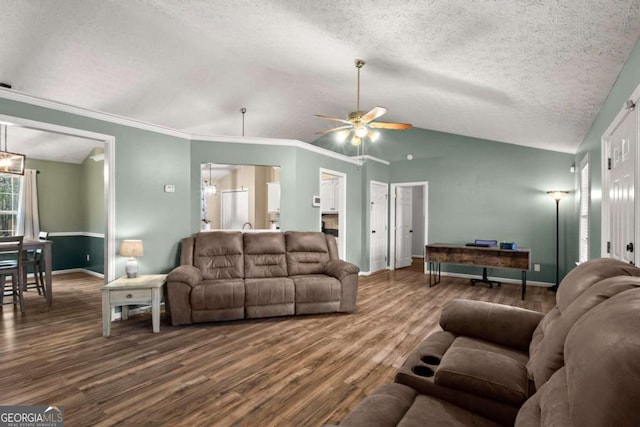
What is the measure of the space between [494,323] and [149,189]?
414 cm

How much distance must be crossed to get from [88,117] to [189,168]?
131 centimetres

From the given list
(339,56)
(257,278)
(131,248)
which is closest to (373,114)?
(339,56)

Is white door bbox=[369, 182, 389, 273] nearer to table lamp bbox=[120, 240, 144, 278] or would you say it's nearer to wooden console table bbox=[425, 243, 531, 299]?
wooden console table bbox=[425, 243, 531, 299]

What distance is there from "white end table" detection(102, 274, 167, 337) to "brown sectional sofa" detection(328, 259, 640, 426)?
2.87 m

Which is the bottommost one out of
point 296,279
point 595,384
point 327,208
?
point 296,279

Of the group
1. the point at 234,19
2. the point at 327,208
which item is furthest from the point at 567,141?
the point at 234,19

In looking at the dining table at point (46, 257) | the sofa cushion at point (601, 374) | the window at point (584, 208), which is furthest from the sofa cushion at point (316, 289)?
the dining table at point (46, 257)

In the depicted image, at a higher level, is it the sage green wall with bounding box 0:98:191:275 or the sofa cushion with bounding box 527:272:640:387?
the sage green wall with bounding box 0:98:191:275

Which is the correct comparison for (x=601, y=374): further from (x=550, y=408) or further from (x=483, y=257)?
(x=483, y=257)

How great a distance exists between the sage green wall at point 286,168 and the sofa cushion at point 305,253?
0.56 metres

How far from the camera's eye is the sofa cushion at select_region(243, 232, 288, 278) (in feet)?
14.1

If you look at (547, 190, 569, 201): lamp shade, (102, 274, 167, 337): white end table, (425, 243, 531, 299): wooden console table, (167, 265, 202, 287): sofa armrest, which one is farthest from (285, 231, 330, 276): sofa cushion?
(547, 190, 569, 201): lamp shade

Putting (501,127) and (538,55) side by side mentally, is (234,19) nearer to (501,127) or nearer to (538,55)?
(538,55)

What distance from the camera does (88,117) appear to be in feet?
11.9
